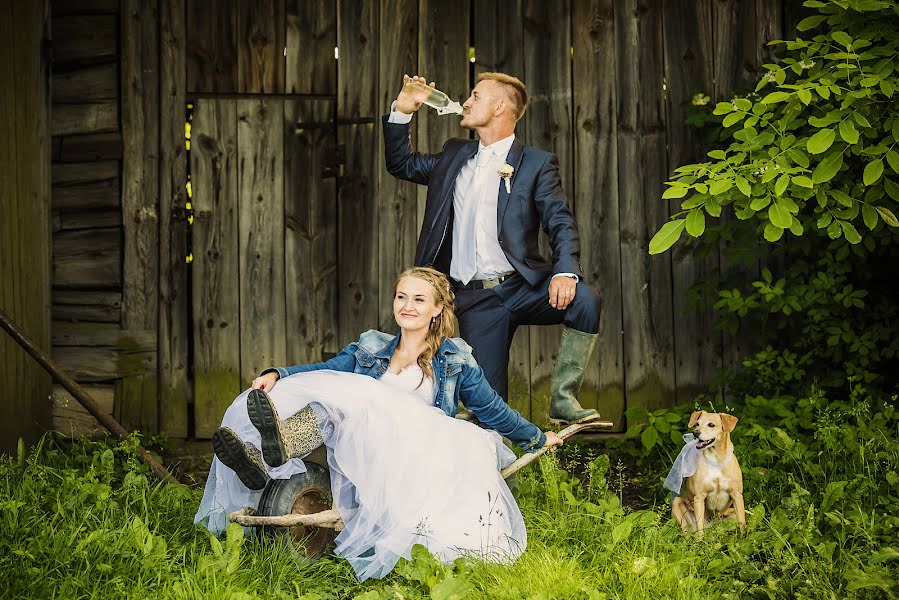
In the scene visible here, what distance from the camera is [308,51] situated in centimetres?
605

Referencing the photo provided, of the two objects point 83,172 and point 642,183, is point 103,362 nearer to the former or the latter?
point 83,172

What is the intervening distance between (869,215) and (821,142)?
0.50 m

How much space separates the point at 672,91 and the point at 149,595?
4353 mm

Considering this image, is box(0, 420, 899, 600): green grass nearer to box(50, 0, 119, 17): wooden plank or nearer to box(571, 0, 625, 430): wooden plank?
box(571, 0, 625, 430): wooden plank

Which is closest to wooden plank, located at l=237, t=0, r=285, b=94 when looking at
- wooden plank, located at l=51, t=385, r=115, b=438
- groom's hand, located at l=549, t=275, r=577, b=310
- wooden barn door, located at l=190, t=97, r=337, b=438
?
wooden barn door, located at l=190, t=97, r=337, b=438

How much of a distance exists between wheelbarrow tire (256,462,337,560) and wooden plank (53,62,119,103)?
3.39 metres

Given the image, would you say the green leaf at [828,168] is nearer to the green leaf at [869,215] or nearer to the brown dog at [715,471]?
the green leaf at [869,215]

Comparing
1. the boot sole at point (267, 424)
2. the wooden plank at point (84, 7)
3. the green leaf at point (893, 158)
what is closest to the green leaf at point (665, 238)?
the green leaf at point (893, 158)

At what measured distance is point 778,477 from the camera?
465cm

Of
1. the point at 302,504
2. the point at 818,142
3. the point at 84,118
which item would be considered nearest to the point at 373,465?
the point at 302,504

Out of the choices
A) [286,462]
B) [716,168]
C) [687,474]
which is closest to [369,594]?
[286,462]

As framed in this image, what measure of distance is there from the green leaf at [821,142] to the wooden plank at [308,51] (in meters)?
3.09

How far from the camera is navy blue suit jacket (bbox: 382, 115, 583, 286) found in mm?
4246

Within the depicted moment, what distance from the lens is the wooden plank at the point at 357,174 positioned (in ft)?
19.9
